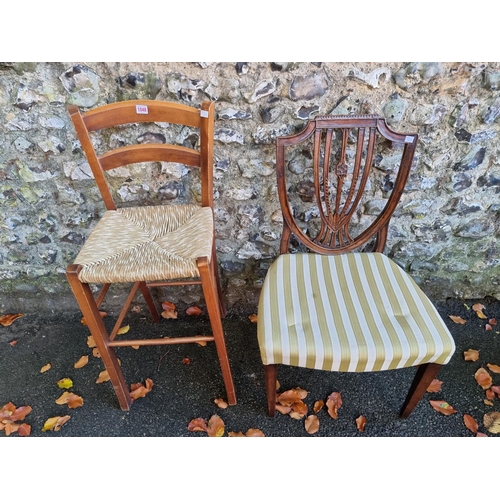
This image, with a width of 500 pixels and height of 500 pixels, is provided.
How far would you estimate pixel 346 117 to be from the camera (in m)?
1.29

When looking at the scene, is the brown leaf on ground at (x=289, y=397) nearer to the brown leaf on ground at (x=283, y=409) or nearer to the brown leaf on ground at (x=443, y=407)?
the brown leaf on ground at (x=283, y=409)

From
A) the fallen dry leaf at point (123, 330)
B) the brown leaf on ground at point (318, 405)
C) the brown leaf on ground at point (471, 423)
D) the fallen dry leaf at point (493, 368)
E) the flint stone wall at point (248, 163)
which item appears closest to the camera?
the flint stone wall at point (248, 163)

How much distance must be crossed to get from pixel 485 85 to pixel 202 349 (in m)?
1.73

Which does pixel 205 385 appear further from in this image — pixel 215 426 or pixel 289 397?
pixel 289 397

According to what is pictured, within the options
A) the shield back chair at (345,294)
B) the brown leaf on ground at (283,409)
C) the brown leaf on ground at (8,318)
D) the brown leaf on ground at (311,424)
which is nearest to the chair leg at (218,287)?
the shield back chair at (345,294)

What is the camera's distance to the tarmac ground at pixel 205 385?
1.55 meters

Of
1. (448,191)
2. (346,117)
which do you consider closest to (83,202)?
(346,117)

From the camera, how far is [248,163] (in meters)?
1.60

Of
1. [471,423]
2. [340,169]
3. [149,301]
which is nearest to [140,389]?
[149,301]

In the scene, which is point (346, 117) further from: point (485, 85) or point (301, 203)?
point (485, 85)

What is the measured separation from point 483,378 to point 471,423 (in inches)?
10.2

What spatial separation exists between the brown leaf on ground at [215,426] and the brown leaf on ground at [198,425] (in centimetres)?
2

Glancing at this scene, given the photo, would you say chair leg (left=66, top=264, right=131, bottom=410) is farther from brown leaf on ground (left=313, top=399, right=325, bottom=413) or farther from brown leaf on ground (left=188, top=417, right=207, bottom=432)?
brown leaf on ground (left=313, top=399, right=325, bottom=413)

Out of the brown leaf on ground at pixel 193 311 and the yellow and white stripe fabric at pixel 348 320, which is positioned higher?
the yellow and white stripe fabric at pixel 348 320
